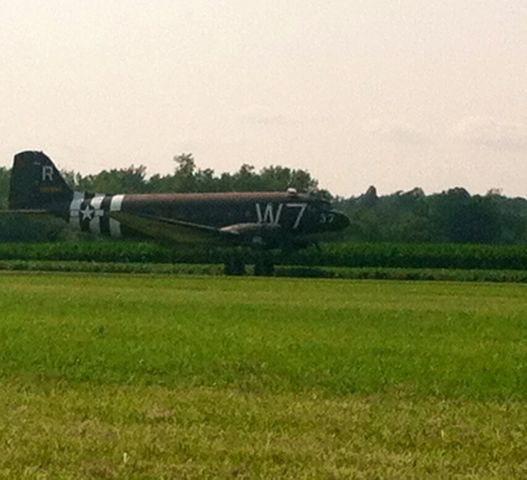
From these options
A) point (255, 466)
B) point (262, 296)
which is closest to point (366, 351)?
point (255, 466)

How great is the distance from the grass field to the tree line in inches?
2177

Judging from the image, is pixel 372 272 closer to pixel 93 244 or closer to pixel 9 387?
pixel 93 244

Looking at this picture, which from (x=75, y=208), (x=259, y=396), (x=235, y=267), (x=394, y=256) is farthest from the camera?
(x=394, y=256)

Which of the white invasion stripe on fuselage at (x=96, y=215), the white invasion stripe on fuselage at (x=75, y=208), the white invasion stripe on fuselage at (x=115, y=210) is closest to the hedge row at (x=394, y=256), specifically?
the white invasion stripe on fuselage at (x=115, y=210)

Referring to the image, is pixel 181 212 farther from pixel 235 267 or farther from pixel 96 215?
pixel 235 267

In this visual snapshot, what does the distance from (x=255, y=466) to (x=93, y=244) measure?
184 feet

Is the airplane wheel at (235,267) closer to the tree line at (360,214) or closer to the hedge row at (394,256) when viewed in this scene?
the hedge row at (394,256)

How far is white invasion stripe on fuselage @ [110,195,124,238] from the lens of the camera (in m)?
56.9

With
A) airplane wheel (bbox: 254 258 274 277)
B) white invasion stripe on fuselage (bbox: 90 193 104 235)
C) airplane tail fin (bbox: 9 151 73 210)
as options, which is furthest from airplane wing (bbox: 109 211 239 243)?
airplane tail fin (bbox: 9 151 73 210)

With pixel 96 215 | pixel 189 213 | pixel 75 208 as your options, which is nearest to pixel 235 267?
pixel 189 213

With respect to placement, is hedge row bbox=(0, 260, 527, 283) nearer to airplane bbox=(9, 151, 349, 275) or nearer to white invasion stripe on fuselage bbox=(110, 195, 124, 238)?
airplane bbox=(9, 151, 349, 275)

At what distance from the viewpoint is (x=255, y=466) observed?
24.5 ft

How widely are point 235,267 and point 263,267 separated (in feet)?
4.23

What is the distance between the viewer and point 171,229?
52812mm
